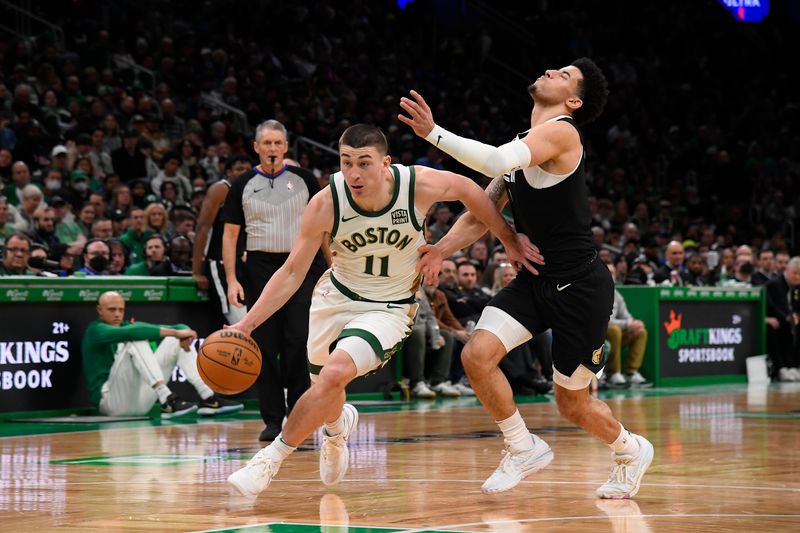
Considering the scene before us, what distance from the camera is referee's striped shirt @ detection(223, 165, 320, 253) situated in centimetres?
862

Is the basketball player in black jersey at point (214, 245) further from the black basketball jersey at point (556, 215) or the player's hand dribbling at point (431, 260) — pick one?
the black basketball jersey at point (556, 215)

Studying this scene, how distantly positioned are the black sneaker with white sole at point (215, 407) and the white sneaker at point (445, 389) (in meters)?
2.78

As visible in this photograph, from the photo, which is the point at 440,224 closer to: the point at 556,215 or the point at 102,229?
the point at 102,229

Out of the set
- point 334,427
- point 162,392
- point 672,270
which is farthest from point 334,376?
point 672,270

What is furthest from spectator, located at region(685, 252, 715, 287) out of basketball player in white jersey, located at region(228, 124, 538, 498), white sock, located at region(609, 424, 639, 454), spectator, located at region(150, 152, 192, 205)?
basketball player in white jersey, located at region(228, 124, 538, 498)

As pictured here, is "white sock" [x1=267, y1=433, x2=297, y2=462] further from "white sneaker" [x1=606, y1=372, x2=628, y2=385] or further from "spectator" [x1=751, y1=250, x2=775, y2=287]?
"spectator" [x1=751, y1=250, x2=775, y2=287]

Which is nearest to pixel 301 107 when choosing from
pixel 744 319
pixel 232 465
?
pixel 744 319

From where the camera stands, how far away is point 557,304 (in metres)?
5.88

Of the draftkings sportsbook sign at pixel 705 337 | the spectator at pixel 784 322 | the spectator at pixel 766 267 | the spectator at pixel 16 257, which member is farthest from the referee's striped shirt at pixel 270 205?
the spectator at pixel 766 267

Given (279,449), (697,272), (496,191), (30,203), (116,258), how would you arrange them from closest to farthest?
(279,449) < (496,191) < (116,258) < (30,203) < (697,272)

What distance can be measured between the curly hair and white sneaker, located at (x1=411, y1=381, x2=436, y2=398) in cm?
765

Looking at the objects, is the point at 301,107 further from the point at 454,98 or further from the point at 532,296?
the point at 532,296

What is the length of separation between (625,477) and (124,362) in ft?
20.4

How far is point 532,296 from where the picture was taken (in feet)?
19.6
